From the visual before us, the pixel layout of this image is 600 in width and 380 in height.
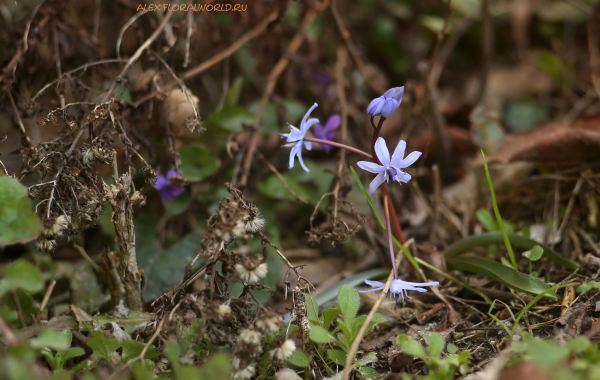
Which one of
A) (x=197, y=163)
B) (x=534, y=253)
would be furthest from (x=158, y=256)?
(x=534, y=253)

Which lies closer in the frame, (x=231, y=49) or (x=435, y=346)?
(x=435, y=346)

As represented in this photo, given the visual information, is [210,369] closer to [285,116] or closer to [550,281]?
[550,281]

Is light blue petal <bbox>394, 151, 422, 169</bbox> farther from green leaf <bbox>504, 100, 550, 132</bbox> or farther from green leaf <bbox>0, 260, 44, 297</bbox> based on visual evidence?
green leaf <bbox>504, 100, 550, 132</bbox>

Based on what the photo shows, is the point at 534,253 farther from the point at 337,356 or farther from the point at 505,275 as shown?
the point at 337,356

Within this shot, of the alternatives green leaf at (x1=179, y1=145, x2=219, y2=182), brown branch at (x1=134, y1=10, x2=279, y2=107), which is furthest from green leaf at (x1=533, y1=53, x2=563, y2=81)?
green leaf at (x1=179, y1=145, x2=219, y2=182)

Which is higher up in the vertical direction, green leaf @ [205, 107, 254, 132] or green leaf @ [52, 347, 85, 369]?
green leaf @ [205, 107, 254, 132]

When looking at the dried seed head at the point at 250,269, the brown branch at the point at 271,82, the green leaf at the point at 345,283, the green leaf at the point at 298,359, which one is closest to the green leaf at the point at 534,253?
the green leaf at the point at 345,283
